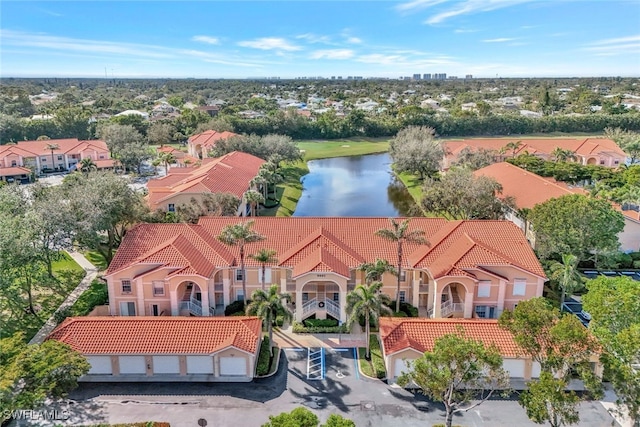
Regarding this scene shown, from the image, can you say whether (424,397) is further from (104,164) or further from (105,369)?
(104,164)

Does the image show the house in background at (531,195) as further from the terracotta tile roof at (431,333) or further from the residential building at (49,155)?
the residential building at (49,155)

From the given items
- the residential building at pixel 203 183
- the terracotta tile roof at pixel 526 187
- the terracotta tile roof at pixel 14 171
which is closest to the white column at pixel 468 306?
the terracotta tile roof at pixel 526 187

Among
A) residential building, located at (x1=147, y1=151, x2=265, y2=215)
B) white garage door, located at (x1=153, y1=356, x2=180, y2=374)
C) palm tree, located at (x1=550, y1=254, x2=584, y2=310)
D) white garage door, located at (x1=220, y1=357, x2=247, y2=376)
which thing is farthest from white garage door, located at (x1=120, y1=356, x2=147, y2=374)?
palm tree, located at (x1=550, y1=254, x2=584, y2=310)

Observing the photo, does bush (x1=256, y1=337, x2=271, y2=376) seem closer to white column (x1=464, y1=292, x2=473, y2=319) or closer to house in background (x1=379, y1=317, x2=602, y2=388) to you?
house in background (x1=379, y1=317, x2=602, y2=388)

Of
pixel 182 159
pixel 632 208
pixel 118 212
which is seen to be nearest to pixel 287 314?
pixel 118 212

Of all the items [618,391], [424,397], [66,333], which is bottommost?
[424,397]

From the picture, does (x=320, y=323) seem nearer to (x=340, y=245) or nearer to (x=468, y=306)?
(x=340, y=245)

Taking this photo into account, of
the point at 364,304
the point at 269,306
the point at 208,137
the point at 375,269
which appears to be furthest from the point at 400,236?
the point at 208,137
